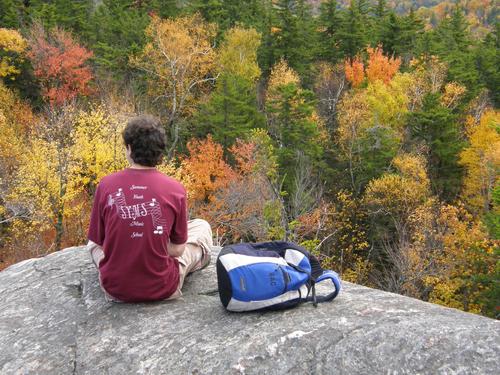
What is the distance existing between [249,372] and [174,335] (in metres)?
0.77

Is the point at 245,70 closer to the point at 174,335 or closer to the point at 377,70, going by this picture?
the point at 377,70

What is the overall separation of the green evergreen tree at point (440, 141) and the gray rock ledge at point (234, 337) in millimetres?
26688

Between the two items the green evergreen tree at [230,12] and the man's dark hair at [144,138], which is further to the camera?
the green evergreen tree at [230,12]

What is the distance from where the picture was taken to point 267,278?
3494 mm

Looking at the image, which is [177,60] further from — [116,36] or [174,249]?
[174,249]

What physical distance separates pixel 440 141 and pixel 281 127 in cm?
1076

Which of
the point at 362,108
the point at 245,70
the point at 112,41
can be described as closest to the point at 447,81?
the point at 362,108

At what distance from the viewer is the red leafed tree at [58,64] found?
3061cm

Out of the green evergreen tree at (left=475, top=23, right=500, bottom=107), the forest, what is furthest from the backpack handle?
the green evergreen tree at (left=475, top=23, right=500, bottom=107)

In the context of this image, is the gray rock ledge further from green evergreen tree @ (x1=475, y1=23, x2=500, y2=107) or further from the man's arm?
green evergreen tree @ (x1=475, y1=23, x2=500, y2=107)

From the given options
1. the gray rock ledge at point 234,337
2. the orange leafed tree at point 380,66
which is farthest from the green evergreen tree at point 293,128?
the gray rock ledge at point 234,337

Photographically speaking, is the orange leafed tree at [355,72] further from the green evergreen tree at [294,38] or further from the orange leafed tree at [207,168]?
the orange leafed tree at [207,168]

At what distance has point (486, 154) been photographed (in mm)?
28391

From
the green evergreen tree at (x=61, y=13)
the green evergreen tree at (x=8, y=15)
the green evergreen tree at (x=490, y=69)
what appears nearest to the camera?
the green evergreen tree at (x=8, y=15)
